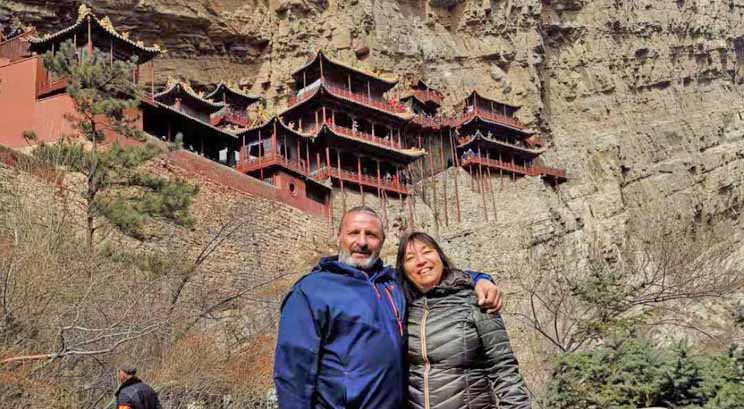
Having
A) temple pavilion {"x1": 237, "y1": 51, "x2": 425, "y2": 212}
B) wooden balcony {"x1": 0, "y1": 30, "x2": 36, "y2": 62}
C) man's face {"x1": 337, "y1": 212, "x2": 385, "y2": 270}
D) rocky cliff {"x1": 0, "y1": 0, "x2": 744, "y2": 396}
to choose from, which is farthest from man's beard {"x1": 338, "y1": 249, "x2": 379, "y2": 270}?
rocky cliff {"x1": 0, "y1": 0, "x2": 744, "y2": 396}

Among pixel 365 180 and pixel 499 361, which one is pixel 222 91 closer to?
pixel 365 180

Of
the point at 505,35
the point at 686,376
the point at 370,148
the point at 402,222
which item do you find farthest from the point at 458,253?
the point at 505,35

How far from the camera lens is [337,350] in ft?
7.45

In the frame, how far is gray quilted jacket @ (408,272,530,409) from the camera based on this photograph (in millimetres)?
2410

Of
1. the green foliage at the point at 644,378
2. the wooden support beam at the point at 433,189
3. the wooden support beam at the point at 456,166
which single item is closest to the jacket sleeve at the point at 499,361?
the green foliage at the point at 644,378

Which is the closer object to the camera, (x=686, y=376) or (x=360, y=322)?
(x=360, y=322)

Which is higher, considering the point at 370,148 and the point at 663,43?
the point at 663,43

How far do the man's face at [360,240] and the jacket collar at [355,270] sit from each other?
3 centimetres

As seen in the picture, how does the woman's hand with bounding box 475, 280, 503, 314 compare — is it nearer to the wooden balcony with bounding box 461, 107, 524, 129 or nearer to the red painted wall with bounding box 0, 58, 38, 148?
the red painted wall with bounding box 0, 58, 38, 148

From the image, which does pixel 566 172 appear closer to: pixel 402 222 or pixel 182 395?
pixel 402 222

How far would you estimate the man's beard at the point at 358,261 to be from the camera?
8.14 ft

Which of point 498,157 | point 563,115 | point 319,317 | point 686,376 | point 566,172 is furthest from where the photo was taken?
point 563,115

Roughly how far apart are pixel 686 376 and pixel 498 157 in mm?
25686

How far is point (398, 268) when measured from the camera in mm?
2686
